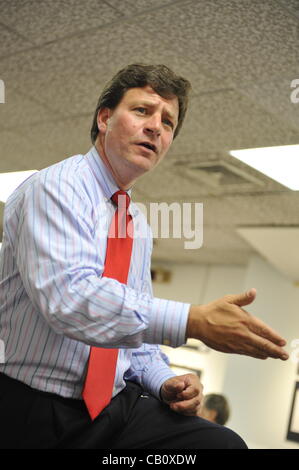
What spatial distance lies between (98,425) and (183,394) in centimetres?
23

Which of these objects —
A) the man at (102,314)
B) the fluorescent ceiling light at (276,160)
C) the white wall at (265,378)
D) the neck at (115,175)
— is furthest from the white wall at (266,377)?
the neck at (115,175)

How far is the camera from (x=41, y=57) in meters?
3.07

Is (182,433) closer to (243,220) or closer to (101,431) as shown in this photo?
(101,431)

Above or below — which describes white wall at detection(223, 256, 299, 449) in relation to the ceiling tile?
below

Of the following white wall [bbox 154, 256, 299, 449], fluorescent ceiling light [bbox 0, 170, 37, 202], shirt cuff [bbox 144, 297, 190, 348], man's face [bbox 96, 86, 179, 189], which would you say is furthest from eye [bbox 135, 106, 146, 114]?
white wall [bbox 154, 256, 299, 449]

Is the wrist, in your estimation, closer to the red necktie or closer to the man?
the man

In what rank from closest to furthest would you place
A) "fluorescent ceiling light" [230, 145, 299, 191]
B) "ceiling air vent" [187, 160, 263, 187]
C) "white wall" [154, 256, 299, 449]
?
"fluorescent ceiling light" [230, 145, 299, 191] < "ceiling air vent" [187, 160, 263, 187] < "white wall" [154, 256, 299, 449]

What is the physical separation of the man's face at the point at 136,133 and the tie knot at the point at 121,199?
0.03m

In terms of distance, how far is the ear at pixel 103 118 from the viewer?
158 cm

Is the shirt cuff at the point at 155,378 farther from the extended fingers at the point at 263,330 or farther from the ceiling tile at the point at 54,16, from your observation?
the ceiling tile at the point at 54,16

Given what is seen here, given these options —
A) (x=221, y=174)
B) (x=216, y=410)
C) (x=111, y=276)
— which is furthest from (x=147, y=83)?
(x=216, y=410)

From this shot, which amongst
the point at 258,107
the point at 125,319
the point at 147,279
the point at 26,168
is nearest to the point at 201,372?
the point at 26,168

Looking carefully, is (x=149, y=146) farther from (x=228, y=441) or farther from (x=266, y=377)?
(x=266, y=377)

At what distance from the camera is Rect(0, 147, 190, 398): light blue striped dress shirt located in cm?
110
